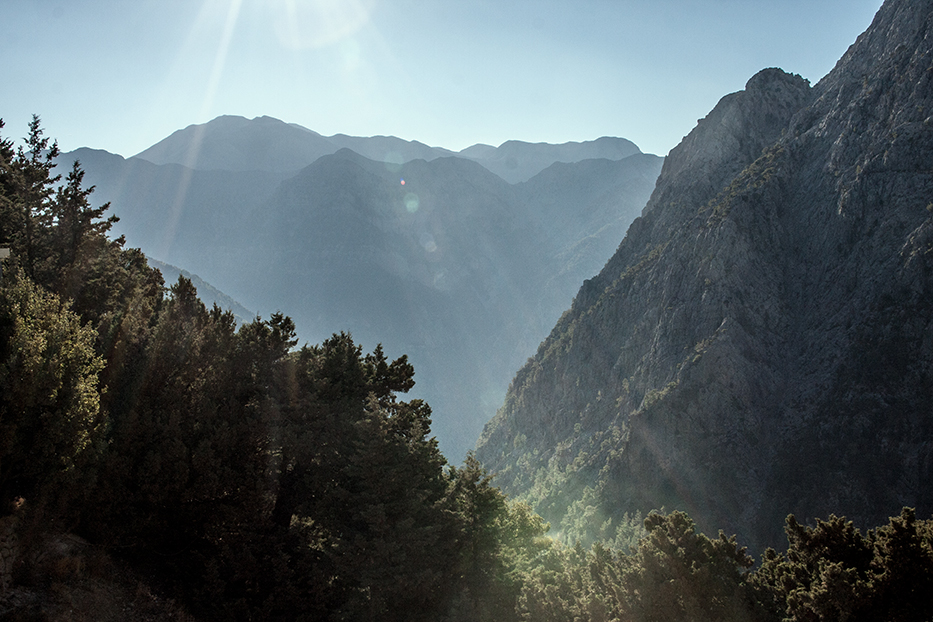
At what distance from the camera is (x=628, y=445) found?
290ft

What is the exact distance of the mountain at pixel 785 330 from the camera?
216ft

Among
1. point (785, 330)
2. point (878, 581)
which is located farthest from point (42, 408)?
point (785, 330)

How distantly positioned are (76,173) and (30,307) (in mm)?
17509

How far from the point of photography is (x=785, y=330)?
82250 millimetres

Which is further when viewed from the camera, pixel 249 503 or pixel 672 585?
pixel 672 585

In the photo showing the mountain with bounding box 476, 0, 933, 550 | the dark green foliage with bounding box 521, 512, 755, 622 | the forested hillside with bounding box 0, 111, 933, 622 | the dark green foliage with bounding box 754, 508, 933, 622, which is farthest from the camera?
the mountain with bounding box 476, 0, 933, 550

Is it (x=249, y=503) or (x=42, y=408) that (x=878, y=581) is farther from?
(x=42, y=408)

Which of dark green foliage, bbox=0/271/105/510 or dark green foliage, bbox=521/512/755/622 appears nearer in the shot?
dark green foliage, bbox=0/271/105/510

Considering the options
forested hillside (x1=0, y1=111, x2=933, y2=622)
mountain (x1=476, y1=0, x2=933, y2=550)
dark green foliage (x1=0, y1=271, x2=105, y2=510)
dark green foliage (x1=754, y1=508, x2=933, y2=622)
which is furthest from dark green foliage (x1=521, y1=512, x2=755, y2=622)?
mountain (x1=476, y1=0, x2=933, y2=550)

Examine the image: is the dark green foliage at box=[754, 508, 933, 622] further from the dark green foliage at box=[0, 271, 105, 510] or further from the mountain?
the mountain

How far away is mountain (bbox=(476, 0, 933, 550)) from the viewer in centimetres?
6575

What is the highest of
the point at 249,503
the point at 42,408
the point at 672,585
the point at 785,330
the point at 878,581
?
the point at 785,330

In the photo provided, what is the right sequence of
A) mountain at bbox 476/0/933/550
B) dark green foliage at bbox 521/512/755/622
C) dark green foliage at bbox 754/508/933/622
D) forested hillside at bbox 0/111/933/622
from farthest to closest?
mountain at bbox 476/0/933/550 → dark green foliage at bbox 521/512/755/622 → dark green foliage at bbox 754/508/933/622 → forested hillside at bbox 0/111/933/622

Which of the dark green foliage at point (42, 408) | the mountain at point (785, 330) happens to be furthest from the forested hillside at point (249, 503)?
the mountain at point (785, 330)
